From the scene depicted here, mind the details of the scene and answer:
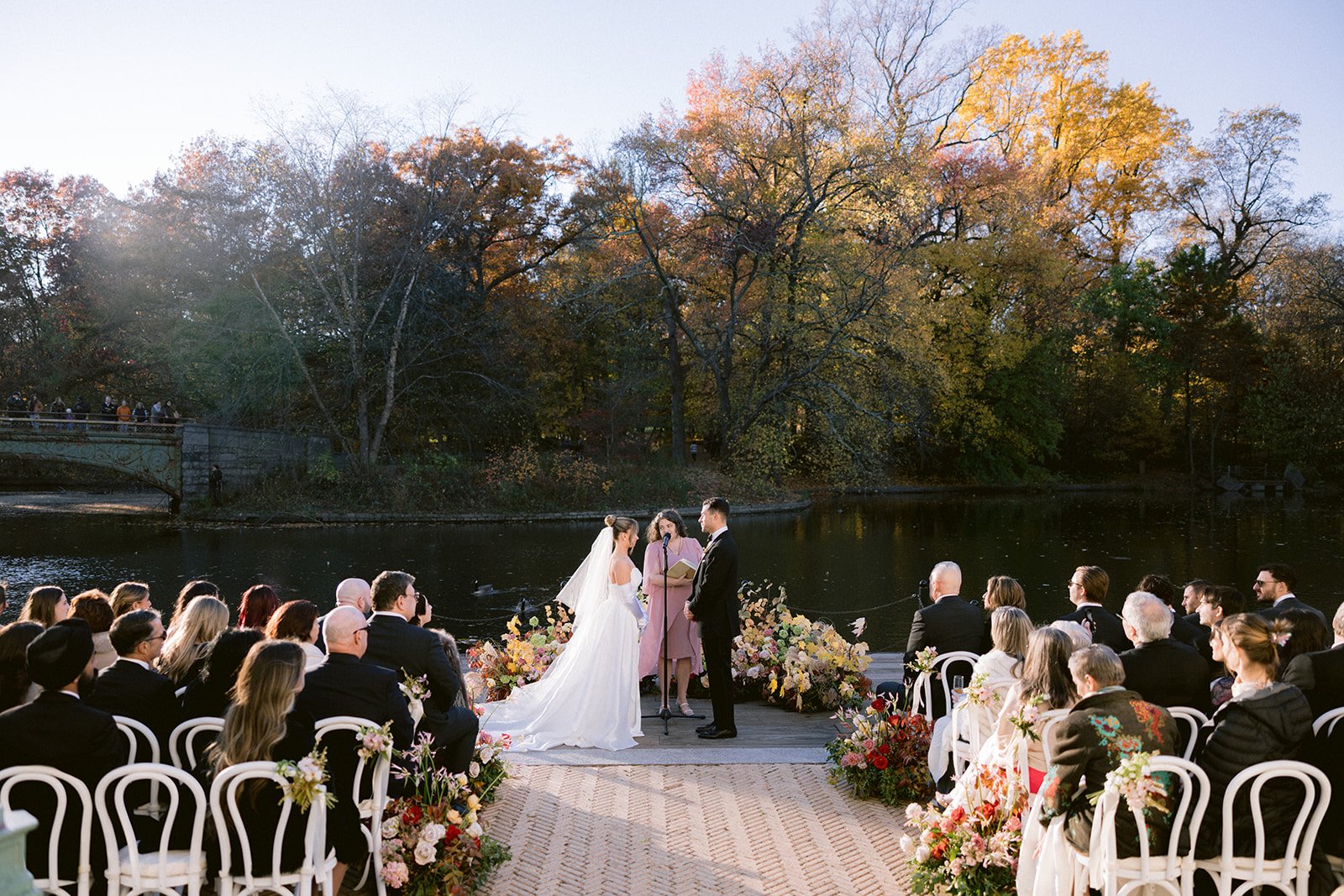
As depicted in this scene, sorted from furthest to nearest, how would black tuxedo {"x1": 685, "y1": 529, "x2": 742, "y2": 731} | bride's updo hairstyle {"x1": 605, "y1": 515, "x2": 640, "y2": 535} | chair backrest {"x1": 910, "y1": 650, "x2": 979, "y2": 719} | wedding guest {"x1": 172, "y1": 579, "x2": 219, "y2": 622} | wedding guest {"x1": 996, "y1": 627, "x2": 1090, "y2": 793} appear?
bride's updo hairstyle {"x1": 605, "y1": 515, "x2": 640, "y2": 535}, black tuxedo {"x1": 685, "y1": 529, "x2": 742, "y2": 731}, chair backrest {"x1": 910, "y1": 650, "x2": 979, "y2": 719}, wedding guest {"x1": 172, "y1": 579, "x2": 219, "y2": 622}, wedding guest {"x1": 996, "y1": 627, "x2": 1090, "y2": 793}

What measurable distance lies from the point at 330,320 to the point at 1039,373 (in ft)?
88.9

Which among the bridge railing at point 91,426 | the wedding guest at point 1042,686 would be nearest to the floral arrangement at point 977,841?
the wedding guest at point 1042,686

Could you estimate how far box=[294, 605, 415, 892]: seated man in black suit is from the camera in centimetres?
394

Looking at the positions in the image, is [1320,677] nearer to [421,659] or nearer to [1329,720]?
[1329,720]

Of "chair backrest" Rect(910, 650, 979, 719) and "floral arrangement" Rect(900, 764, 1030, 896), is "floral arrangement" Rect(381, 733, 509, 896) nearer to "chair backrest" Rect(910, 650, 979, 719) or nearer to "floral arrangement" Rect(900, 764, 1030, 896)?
"floral arrangement" Rect(900, 764, 1030, 896)

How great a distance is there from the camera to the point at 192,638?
4699 mm

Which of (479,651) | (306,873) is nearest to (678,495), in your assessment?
(479,651)

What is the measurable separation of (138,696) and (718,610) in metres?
3.83

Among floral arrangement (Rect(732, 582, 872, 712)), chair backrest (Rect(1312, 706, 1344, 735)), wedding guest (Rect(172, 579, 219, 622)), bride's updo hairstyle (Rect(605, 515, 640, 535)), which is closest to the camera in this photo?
chair backrest (Rect(1312, 706, 1344, 735))

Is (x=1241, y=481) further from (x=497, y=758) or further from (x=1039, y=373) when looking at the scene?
(x=497, y=758)

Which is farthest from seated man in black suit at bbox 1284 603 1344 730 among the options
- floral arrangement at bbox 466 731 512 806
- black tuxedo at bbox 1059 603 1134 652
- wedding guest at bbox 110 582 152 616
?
wedding guest at bbox 110 582 152 616

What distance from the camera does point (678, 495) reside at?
30.2 metres

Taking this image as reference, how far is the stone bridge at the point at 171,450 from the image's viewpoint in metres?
29.1

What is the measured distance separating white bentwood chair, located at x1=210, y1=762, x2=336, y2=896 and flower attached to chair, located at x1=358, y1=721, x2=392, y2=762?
25cm
